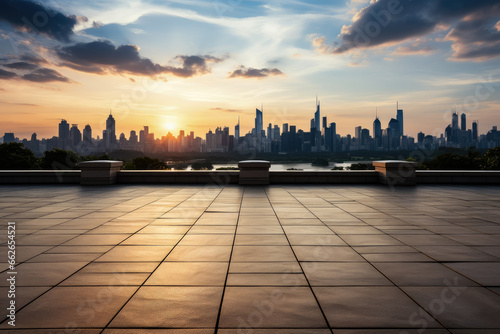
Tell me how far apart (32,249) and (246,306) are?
13.6 ft

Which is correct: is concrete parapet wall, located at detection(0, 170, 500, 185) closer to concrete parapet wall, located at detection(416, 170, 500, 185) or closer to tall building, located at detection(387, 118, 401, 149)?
concrete parapet wall, located at detection(416, 170, 500, 185)

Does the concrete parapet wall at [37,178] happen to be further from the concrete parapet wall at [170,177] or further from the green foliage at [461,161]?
the green foliage at [461,161]

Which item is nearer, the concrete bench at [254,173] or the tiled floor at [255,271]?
the tiled floor at [255,271]

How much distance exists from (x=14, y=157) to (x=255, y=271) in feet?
165

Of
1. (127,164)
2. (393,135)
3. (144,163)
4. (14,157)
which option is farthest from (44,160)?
(393,135)

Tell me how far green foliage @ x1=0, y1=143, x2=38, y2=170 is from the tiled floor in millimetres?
42647

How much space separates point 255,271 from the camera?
13.7 feet

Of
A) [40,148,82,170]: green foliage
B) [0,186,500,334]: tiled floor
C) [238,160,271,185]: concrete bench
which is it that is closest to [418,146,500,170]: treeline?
[238,160,271,185]: concrete bench

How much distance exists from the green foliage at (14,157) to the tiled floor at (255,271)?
42.6 meters

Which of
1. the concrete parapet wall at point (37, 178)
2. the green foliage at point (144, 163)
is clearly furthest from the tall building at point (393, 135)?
the concrete parapet wall at point (37, 178)

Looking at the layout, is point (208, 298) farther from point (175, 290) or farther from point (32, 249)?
point (32, 249)

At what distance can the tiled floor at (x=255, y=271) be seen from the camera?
2994mm

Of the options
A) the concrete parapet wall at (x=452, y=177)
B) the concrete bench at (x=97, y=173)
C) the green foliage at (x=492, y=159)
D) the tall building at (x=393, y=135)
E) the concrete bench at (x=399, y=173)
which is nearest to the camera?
the concrete bench at (x=399, y=173)

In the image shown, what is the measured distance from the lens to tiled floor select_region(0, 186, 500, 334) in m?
2.99
